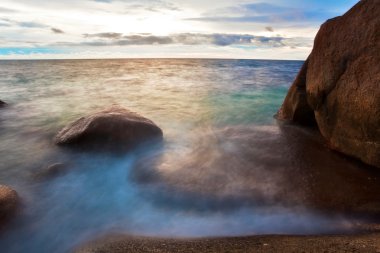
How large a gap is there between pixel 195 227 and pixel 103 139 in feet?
13.5

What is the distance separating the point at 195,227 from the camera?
444cm

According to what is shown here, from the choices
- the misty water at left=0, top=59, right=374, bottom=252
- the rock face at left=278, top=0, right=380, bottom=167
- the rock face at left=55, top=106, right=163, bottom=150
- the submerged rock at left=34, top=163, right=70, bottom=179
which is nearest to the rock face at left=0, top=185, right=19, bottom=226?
the misty water at left=0, top=59, right=374, bottom=252

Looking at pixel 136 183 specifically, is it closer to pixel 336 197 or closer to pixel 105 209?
pixel 105 209

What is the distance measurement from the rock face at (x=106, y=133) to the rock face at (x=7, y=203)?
101 inches

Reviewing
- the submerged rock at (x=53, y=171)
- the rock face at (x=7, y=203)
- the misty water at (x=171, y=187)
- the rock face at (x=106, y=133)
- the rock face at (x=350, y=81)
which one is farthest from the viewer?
the rock face at (x=106, y=133)

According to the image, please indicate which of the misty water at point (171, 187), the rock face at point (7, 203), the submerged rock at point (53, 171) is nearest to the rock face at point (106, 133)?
the misty water at point (171, 187)

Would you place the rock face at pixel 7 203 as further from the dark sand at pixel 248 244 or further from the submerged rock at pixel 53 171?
the dark sand at pixel 248 244

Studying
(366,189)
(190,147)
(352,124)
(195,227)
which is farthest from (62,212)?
(352,124)

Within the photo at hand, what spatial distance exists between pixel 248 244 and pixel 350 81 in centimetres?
407

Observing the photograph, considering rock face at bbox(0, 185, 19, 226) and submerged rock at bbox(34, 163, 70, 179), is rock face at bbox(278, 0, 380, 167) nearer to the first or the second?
submerged rock at bbox(34, 163, 70, 179)

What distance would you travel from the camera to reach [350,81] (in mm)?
6180

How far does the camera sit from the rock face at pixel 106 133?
25.3 ft

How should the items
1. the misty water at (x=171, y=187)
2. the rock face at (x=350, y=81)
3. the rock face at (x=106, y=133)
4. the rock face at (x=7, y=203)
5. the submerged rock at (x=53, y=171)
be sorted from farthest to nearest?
the rock face at (x=106, y=133) < the submerged rock at (x=53, y=171) < the rock face at (x=350, y=81) < the rock face at (x=7, y=203) < the misty water at (x=171, y=187)

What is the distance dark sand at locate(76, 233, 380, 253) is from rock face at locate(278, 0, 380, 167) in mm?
2464
